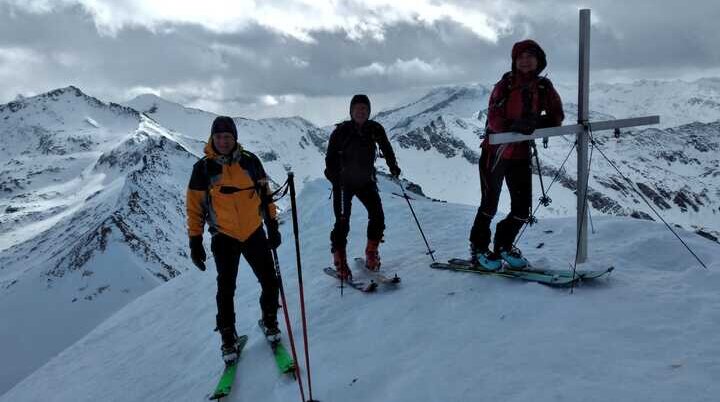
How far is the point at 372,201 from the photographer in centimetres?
906

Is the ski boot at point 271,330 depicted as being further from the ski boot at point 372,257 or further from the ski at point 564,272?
the ski at point 564,272

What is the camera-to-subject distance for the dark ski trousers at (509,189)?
301 inches

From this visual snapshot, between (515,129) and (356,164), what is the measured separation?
278 centimetres

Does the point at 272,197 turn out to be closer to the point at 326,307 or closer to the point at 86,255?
the point at 326,307

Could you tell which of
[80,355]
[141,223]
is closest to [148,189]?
[141,223]

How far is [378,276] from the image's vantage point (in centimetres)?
883

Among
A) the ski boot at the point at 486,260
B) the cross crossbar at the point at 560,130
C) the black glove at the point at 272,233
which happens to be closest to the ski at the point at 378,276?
the ski boot at the point at 486,260

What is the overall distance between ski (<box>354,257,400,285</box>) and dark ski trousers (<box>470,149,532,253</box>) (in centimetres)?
164

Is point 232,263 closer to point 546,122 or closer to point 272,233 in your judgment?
point 272,233

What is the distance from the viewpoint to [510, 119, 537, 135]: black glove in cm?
702

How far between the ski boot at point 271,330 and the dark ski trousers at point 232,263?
1.33ft

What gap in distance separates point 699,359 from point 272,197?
521cm

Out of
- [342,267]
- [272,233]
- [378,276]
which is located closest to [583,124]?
[378,276]

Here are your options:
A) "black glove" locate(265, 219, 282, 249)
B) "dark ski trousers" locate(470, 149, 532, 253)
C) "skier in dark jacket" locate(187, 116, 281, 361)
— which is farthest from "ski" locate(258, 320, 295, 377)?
"dark ski trousers" locate(470, 149, 532, 253)
